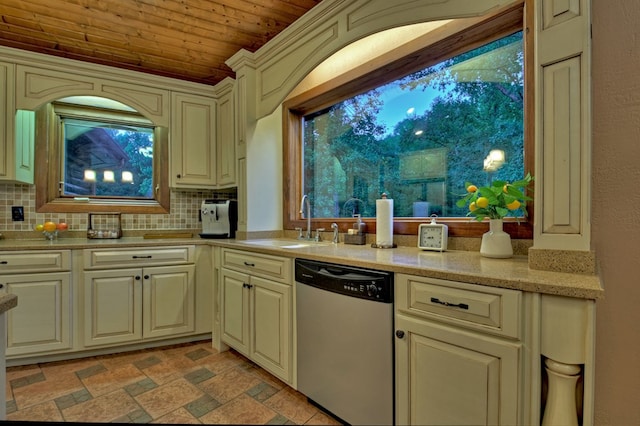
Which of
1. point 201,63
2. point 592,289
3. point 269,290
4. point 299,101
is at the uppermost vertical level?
point 201,63

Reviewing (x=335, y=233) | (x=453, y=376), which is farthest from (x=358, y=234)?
(x=453, y=376)

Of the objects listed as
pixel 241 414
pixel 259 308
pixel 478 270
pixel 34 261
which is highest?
pixel 478 270

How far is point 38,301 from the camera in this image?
91.6 inches

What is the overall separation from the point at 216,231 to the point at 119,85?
1486 millimetres

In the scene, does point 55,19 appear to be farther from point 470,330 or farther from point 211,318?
point 470,330

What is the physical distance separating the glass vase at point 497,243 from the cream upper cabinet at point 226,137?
2158 millimetres

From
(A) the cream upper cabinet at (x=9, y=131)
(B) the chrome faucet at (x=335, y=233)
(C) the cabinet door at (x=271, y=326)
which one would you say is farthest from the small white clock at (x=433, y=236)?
(A) the cream upper cabinet at (x=9, y=131)

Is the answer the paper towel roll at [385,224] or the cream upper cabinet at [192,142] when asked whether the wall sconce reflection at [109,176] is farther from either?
the paper towel roll at [385,224]

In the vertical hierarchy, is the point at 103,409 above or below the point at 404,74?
below

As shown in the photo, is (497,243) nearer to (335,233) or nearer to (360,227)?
(360,227)

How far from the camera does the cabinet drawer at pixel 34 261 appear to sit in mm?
2273

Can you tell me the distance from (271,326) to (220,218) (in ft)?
4.30

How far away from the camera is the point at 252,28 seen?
2.40 meters

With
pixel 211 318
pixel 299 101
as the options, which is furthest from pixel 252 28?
pixel 211 318
